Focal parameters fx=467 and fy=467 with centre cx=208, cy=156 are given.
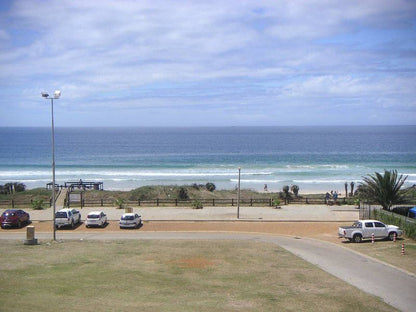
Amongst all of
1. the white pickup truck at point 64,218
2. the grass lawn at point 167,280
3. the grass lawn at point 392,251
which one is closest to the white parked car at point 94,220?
the white pickup truck at point 64,218

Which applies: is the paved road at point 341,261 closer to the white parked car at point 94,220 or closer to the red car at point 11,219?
the white parked car at point 94,220

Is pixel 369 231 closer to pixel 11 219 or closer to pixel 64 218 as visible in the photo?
pixel 64 218

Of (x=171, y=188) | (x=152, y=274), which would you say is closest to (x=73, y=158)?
(x=171, y=188)

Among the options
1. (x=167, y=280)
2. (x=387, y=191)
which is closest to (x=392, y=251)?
(x=387, y=191)

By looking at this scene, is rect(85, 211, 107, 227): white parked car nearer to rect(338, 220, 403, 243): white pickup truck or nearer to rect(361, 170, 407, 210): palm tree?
rect(338, 220, 403, 243): white pickup truck

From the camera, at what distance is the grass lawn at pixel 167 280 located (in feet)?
53.5

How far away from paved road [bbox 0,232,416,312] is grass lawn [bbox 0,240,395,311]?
0.93 m

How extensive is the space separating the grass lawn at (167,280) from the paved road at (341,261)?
3.05ft

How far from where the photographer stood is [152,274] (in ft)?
69.3

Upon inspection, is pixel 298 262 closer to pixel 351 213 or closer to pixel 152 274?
pixel 152 274

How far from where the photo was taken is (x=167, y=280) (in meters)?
20.1

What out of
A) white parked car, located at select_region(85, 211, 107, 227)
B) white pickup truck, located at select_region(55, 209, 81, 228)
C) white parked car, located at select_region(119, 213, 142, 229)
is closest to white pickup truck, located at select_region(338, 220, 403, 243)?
white parked car, located at select_region(119, 213, 142, 229)

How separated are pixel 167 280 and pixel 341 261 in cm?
1045

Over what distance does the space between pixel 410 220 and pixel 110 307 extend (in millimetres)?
23235
